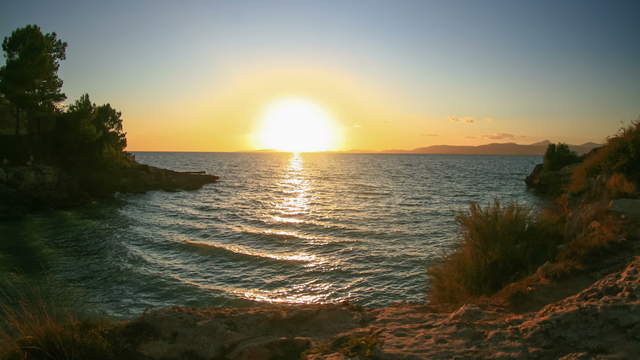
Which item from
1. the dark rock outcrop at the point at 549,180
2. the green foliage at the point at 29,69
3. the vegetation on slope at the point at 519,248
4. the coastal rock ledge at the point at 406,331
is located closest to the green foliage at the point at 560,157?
the dark rock outcrop at the point at 549,180

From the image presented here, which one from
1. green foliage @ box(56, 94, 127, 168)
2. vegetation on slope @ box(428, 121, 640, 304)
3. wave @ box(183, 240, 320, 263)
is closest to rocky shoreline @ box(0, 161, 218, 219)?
green foliage @ box(56, 94, 127, 168)

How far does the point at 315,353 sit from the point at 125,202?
3790 centimetres

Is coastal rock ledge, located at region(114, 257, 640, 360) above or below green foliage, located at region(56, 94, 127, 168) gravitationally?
below

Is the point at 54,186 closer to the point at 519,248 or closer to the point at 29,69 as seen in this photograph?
the point at 29,69

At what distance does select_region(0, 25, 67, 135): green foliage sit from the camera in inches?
1398

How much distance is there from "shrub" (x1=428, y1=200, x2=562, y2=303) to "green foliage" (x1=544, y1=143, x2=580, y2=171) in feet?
139

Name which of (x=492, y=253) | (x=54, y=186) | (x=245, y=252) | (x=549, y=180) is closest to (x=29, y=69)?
(x=54, y=186)

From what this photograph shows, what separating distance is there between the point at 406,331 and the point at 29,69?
45323 mm

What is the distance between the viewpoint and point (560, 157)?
43.8 meters

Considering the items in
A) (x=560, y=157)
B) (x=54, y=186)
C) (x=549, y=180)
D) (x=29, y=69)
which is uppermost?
(x=29, y=69)

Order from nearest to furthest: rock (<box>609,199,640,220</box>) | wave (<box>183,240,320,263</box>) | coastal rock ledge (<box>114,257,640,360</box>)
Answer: coastal rock ledge (<box>114,257,640,360</box>), rock (<box>609,199,640,220</box>), wave (<box>183,240,320,263</box>)

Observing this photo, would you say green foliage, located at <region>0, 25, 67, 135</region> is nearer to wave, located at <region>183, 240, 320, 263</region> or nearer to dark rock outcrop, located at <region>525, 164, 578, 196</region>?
wave, located at <region>183, 240, 320, 263</region>

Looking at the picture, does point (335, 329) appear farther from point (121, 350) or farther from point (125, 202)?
point (125, 202)

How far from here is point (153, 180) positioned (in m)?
49.4
